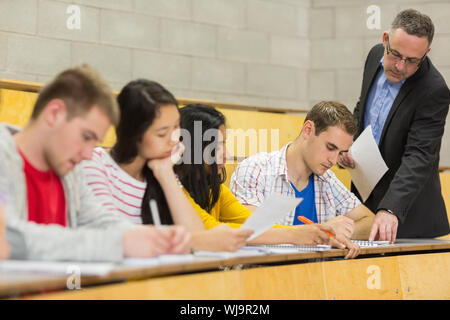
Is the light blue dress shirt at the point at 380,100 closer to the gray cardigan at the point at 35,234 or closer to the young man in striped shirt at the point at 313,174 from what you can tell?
the young man in striped shirt at the point at 313,174

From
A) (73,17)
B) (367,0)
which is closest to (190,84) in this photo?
A: (73,17)

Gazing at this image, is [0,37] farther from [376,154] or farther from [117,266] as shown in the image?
[117,266]

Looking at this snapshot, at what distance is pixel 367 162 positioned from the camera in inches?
84.0

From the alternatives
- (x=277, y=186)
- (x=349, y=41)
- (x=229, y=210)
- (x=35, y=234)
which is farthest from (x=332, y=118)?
(x=349, y=41)

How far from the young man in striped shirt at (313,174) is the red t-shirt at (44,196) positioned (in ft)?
3.19

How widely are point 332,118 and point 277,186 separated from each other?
0.32m

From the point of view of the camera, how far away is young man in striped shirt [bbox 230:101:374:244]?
2119 millimetres

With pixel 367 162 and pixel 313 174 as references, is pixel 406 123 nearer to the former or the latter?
pixel 367 162

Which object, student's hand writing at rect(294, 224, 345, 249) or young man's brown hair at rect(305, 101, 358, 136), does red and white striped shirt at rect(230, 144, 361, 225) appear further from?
student's hand writing at rect(294, 224, 345, 249)

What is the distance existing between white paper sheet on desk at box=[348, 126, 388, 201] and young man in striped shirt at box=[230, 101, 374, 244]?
0.16 feet

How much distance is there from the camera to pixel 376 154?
209 centimetres

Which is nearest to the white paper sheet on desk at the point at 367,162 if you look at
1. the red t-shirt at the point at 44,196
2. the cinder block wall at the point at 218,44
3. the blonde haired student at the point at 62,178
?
the blonde haired student at the point at 62,178

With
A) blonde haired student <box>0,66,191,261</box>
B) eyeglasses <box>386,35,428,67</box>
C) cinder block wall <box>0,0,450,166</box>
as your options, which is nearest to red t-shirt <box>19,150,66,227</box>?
blonde haired student <box>0,66,191,261</box>

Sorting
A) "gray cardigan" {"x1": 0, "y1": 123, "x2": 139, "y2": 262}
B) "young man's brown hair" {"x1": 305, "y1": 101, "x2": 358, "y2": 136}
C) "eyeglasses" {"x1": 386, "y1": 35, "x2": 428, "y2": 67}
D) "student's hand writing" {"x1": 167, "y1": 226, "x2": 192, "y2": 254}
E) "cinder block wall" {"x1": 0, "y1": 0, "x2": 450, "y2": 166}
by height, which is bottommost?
"student's hand writing" {"x1": 167, "y1": 226, "x2": 192, "y2": 254}
